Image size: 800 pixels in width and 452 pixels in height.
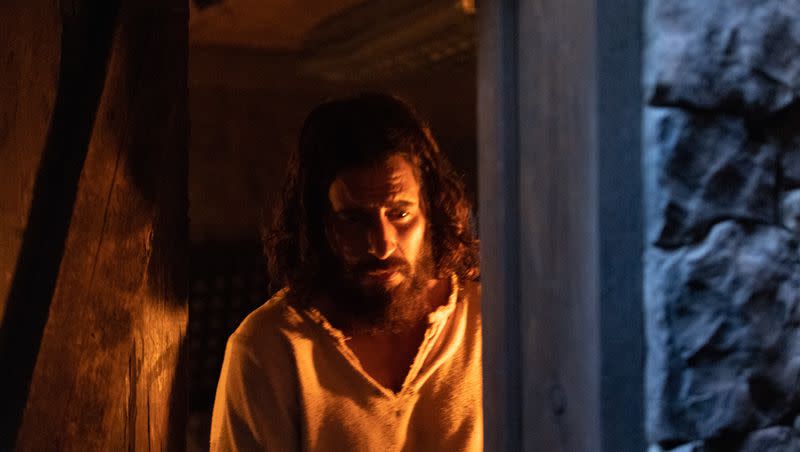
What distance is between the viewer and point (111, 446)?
1946 mm

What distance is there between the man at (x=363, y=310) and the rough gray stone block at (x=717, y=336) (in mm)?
1217

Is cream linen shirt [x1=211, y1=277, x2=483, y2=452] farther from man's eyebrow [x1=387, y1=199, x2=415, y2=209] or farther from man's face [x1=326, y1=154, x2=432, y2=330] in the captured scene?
man's eyebrow [x1=387, y1=199, x2=415, y2=209]

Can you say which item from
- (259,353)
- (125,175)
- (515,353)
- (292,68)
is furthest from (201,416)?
(515,353)

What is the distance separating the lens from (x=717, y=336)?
1112 millimetres

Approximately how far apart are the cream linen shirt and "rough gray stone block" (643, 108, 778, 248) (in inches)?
49.5

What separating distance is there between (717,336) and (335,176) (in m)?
1.48

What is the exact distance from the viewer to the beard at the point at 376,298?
2408 millimetres

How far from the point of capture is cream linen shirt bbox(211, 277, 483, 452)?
222cm

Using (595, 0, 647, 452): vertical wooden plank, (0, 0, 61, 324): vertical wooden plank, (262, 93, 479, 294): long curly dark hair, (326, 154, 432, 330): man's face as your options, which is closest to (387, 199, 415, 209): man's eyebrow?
(326, 154, 432, 330): man's face

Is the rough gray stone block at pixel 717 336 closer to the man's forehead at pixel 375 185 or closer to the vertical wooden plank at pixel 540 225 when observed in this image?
the vertical wooden plank at pixel 540 225

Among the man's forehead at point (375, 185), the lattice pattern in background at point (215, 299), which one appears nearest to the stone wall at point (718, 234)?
the man's forehead at point (375, 185)

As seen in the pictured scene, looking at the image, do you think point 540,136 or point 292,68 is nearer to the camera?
point 540,136

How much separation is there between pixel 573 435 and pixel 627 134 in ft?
1.30

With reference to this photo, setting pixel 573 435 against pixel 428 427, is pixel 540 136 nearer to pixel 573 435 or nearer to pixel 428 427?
pixel 573 435
